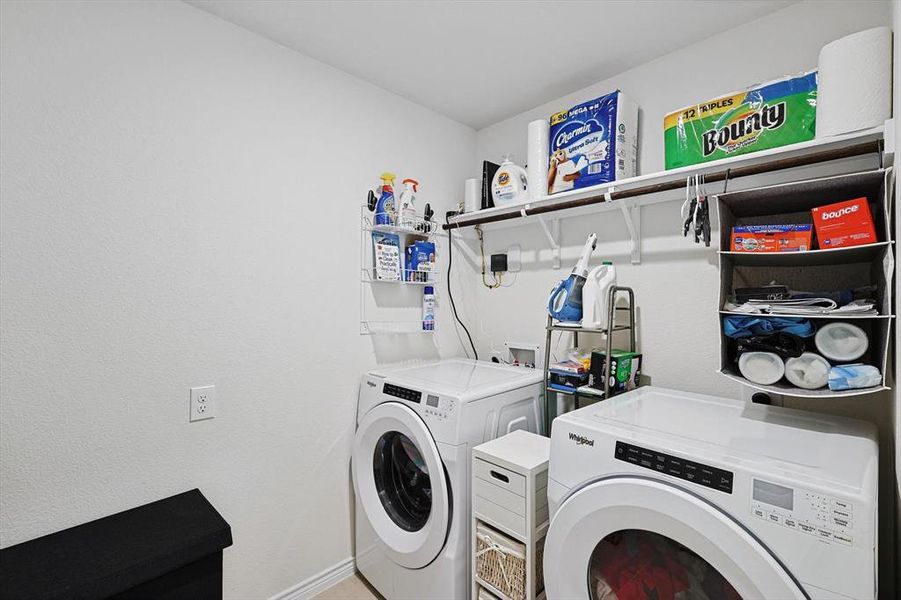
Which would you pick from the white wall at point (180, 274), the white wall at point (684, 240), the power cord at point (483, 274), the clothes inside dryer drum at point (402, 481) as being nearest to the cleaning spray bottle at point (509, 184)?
the white wall at point (684, 240)

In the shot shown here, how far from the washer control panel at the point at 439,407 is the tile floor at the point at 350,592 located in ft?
3.37

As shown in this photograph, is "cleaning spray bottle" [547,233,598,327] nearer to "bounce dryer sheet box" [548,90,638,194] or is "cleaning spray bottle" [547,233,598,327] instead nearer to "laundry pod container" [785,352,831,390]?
"bounce dryer sheet box" [548,90,638,194]

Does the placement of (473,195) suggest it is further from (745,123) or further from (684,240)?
(745,123)

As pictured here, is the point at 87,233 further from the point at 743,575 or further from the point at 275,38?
→ the point at 743,575

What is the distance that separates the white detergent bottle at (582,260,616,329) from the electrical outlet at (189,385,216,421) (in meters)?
1.59

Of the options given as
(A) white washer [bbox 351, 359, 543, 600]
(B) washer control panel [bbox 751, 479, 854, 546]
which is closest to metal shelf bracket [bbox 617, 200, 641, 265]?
(A) white washer [bbox 351, 359, 543, 600]

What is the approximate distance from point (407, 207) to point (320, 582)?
1913 mm

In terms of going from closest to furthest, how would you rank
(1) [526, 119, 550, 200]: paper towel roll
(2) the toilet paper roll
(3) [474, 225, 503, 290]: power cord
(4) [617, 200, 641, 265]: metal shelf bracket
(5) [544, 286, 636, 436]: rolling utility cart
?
(5) [544, 286, 636, 436]: rolling utility cart → (4) [617, 200, 641, 265]: metal shelf bracket → (1) [526, 119, 550, 200]: paper towel roll → (2) the toilet paper roll → (3) [474, 225, 503, 290]: power cord

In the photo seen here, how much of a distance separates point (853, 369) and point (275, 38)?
2.44m

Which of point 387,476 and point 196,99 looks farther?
point 387,476

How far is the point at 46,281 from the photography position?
132 centimetres

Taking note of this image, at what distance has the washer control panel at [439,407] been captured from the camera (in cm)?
156

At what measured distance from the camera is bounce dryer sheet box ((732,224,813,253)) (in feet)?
4.06

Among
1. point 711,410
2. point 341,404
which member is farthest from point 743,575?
point 341,404
